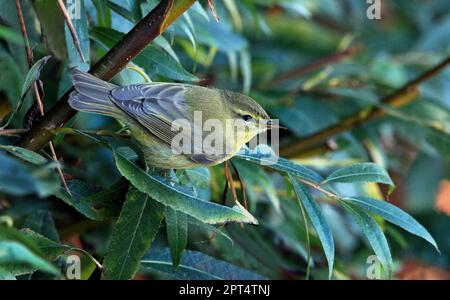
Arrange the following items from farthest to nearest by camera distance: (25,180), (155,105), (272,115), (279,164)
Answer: (272,115), (155,105), (279,164), (25,180)

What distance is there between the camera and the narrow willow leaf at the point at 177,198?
1648 millimetres

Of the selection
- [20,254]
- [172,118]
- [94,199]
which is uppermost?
[172,118]

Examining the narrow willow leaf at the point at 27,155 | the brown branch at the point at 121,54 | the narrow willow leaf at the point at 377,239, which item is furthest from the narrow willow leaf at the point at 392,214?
the narrow willow leaf at the point at 27,155

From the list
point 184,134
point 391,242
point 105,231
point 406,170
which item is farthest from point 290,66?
point 184,134

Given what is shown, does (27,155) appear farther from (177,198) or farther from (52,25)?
(52,25)

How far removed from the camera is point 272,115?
10.7ft

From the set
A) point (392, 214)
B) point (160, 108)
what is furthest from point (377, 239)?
point (160, 108)

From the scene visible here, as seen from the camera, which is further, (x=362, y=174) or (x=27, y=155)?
(x=362, y=174)

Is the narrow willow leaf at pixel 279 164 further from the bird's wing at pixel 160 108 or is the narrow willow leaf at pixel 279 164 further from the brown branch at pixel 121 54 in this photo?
the brown branch at pixel 121 54

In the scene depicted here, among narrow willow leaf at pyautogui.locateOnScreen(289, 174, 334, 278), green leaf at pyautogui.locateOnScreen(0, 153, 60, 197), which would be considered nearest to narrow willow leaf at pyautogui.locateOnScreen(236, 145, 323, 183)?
narrow willow leaf at pyautogui.locateOnScreen(289, 174, 334, 278)

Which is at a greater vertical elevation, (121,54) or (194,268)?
(121,54)

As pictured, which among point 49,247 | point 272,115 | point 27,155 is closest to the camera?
point 27,155

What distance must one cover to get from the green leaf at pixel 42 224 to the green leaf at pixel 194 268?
307 millimetres

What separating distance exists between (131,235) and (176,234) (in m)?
0.12
